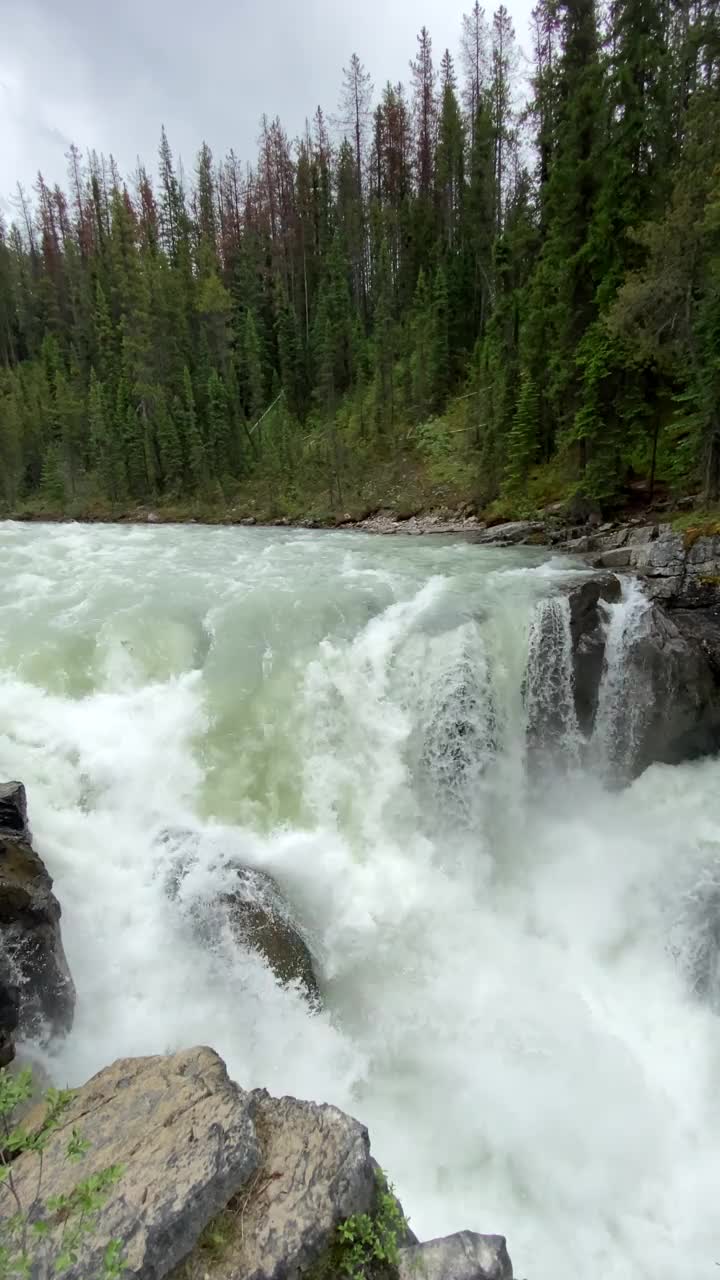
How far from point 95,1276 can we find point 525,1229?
4142 mm

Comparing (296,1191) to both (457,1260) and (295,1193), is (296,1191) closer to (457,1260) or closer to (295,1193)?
(295,1193)

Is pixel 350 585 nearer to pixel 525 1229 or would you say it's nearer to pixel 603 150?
pixel 525 1229

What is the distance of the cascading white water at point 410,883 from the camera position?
5.83 metres

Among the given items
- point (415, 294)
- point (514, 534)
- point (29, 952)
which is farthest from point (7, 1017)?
point (415, 294)

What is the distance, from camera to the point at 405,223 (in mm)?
39469

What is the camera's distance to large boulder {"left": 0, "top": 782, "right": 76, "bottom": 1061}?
546 centimetres

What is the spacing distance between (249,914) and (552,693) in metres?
5.66

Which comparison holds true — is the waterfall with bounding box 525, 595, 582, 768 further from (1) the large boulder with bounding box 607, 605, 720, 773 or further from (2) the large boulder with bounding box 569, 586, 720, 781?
(1) the large boulder with bounding box 607, 605, 720, 773

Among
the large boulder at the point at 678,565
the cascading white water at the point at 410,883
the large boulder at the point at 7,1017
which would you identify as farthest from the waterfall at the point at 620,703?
the large boulder at the point at 7,1017

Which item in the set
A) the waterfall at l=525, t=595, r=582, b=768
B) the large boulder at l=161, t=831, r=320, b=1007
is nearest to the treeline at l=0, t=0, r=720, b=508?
the waterfall at l=525, t=595, r=582, b=768

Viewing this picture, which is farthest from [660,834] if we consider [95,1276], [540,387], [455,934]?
[540,387]

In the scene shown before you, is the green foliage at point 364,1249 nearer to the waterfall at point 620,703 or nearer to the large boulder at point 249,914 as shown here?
the large boulder at point 249,914

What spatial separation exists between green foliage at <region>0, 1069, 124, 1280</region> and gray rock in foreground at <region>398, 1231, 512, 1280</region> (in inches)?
61.3

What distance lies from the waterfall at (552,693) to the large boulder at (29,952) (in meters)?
7.03
